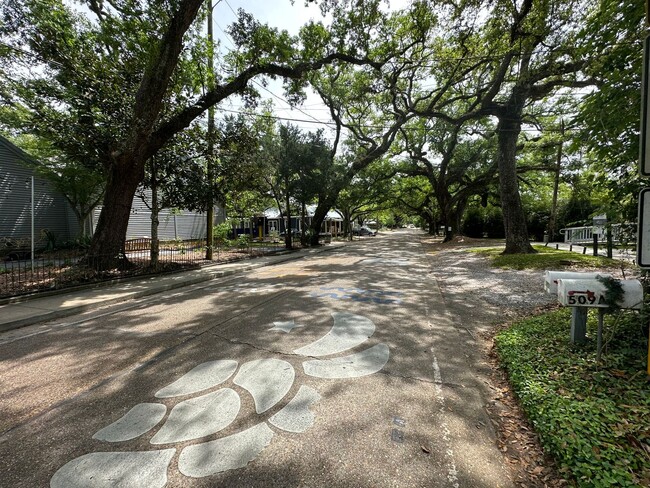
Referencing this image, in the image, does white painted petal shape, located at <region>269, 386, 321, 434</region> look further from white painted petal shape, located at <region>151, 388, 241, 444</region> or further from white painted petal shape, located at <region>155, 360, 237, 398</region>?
white painted petal shape, located at <region>155, 360, 237, 398</region>

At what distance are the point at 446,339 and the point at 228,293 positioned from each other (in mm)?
5446

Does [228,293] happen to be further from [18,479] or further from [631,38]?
[631,38]

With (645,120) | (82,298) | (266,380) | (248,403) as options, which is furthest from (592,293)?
(82,298)

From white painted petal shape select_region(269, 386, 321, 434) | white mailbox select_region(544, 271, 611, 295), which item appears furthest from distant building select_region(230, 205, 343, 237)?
white painted petal shape select_region(269, 386, 321, 434)

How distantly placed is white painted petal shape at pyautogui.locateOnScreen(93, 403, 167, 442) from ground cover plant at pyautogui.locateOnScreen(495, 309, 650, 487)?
10.5ft

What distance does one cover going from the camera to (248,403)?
2.83 m

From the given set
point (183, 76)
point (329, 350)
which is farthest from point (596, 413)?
point (183, 76)

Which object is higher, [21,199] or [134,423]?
[21,199]

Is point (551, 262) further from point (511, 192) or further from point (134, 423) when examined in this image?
point (134, 423)

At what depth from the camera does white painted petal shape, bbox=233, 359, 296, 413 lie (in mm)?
2891

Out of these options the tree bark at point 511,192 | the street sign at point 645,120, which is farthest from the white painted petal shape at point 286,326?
the tree bark at point 511,192

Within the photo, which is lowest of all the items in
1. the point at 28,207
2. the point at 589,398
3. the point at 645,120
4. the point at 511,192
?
the point at 589,398

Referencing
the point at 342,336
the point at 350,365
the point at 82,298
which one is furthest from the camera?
the point at 82,298

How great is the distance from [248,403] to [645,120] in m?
3.86
